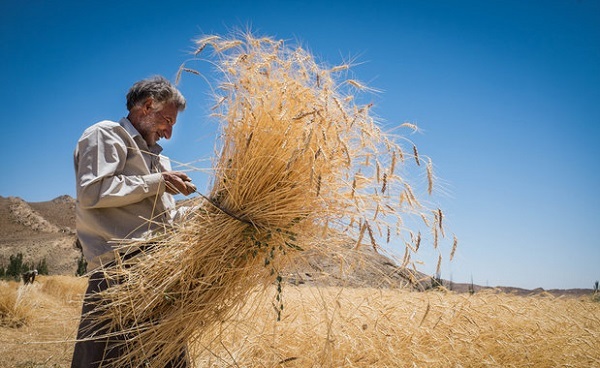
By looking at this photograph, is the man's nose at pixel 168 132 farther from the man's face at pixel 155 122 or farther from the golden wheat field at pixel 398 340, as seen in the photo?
the golden wheat field at pixel 398 340

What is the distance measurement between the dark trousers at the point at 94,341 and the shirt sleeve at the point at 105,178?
12.9 inches

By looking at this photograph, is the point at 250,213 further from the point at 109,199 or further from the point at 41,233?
the point at 41,233

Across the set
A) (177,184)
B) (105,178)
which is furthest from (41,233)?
(177,184)

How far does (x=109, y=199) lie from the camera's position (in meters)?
1.59

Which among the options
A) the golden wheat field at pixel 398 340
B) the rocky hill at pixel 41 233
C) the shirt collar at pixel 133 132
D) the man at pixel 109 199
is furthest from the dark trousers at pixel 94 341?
the rocky hill at pixel 41 233

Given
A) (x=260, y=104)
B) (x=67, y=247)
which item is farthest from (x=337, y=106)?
(x=67, y=247)

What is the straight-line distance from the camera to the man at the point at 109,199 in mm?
1613

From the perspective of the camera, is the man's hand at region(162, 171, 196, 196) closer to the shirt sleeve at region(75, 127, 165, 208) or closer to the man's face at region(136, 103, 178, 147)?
the shirt sleeve at region(75, 127, 165, 208)

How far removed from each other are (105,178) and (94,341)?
656mm

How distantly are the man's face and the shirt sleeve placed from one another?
0.65 feet

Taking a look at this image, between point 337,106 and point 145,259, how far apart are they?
102 centimetres

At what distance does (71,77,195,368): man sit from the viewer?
1613 mm

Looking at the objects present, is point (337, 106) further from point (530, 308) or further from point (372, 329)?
point (530, 308)

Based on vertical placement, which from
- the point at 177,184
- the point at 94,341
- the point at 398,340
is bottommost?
the point at 94,341
